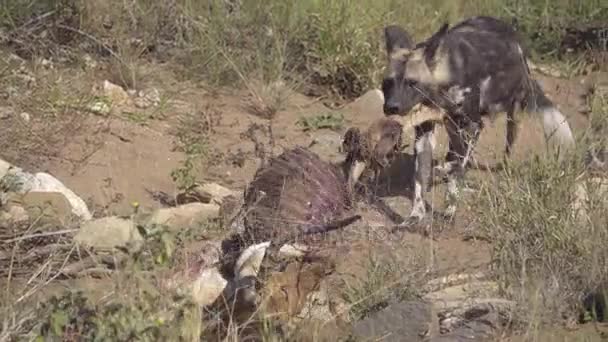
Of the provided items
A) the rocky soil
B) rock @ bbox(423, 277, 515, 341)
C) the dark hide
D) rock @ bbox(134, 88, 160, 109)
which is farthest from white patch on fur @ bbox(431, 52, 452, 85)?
rock @ bbox(134, 88, 160, 109)

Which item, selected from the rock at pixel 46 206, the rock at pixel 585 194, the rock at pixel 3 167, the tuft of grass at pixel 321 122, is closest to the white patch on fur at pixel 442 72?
the rock at pixel 585 194

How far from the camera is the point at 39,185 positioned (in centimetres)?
606

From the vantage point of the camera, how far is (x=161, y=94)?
7828mm

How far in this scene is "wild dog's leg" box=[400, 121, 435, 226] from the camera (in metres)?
6.31

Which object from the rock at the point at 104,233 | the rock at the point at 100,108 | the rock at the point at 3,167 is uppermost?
the rock at the point at 104,233

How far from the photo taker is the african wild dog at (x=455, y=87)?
20.4 feet

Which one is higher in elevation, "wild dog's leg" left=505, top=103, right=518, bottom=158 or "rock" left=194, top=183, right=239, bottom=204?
"wild dog's leg" left=505, top=103, right=518, bottom=158

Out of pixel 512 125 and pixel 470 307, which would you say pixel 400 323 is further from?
pixel 512 125

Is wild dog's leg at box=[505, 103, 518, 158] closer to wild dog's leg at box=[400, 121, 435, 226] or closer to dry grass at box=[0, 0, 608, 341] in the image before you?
wild dog's leg at box=[400, 121, 435, 226]

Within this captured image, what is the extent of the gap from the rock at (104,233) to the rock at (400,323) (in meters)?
1.31

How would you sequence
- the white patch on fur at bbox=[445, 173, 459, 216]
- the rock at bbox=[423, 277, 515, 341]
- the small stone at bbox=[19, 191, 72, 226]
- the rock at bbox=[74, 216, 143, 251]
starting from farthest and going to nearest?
the white patch on fur at bbox=[445, 173, 459, 216]
the small stone at bbox=[19, 191, 72, 226]
the rock at bbox=[74, 216, 143, 251]
the rock at bbox=[423, 277, 515, 341]

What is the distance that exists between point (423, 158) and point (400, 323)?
225 centimetres

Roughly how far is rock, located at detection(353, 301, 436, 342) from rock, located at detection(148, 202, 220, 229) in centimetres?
175

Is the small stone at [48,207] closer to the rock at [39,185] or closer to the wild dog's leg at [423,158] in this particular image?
the rock at [39,185]
